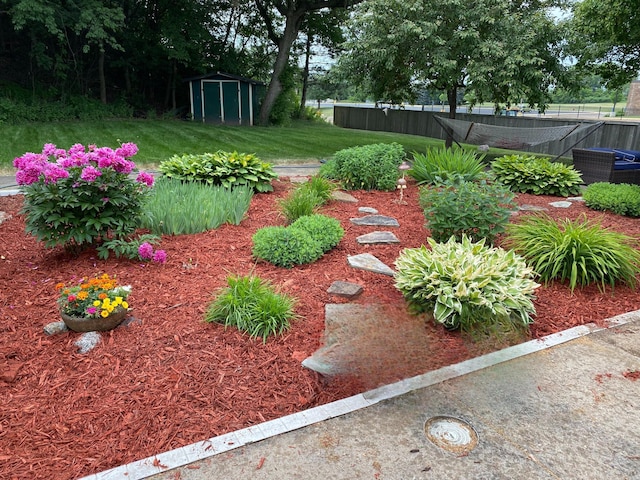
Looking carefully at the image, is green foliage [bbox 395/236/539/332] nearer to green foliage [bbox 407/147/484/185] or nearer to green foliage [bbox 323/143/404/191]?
green foliage [bbox 407/147/484/185]

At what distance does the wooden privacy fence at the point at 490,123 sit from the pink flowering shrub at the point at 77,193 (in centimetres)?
749

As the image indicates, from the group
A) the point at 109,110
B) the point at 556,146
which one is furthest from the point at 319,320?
the point at 109,110

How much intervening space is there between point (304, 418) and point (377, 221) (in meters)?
2.98

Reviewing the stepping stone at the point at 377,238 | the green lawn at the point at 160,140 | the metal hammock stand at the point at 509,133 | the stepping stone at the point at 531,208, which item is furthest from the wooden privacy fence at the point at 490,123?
the stepping stone at the point at 377,238

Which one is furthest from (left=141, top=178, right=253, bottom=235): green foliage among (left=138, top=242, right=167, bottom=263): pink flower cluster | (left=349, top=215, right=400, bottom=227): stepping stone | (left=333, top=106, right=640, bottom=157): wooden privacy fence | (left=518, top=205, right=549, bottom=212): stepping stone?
(left=333, top=106, right=640, bottom=157): wooden privacy fence

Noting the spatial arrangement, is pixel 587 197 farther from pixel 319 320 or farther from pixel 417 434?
pixel 417 434

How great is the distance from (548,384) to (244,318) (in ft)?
5.31

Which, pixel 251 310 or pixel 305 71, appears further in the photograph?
pixel 305 71

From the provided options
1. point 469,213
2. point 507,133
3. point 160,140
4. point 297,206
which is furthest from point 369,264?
point 160,140

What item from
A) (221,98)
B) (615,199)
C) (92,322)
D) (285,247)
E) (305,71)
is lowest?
(92,322)

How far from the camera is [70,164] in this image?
3.21 meters

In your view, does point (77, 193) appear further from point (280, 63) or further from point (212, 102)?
point (280, 63)

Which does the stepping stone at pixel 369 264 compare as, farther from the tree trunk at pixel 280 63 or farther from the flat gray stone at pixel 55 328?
the tree trunk at pixel 280 63

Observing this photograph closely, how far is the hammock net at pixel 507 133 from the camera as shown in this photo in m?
8.59
